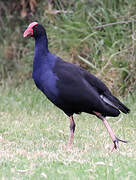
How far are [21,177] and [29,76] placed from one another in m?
6.11

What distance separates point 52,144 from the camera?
5758mm

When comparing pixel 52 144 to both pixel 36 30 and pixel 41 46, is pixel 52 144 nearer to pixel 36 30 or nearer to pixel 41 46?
pixel 41 46

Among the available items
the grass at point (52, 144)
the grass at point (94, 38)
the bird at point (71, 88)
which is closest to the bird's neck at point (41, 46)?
the bird at point (71, 88)

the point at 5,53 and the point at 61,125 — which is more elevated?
the point at 5,53

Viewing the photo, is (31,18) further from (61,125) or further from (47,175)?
(47,175)

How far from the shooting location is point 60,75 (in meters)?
5.30

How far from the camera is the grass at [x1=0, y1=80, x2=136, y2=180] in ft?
14.0

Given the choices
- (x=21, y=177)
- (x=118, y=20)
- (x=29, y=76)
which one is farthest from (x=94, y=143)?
(x=29, y=76)

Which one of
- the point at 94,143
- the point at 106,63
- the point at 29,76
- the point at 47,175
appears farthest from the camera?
the point at 29,76

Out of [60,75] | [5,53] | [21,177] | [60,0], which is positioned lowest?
[21,177]

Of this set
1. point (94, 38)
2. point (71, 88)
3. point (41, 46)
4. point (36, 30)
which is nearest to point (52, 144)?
point (71, 88)

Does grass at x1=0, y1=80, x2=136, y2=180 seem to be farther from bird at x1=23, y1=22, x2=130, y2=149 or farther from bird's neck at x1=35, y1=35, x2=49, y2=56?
bird's neck at x1=35, y1=35, x2=49, y2=56

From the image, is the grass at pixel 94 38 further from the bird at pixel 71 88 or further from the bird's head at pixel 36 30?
the bird at pixel 71 88

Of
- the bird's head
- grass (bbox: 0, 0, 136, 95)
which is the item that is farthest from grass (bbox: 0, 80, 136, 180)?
the bird's head
